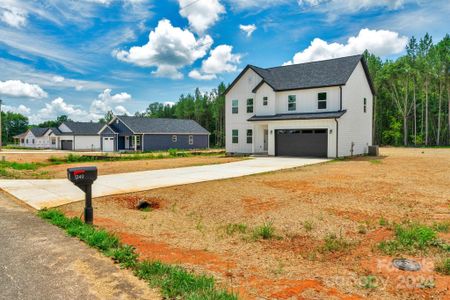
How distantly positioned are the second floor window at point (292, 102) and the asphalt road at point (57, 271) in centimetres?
2336

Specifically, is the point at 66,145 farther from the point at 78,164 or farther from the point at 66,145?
the point at 78,164

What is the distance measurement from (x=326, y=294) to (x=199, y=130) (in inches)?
1861

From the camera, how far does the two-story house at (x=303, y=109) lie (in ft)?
79.7

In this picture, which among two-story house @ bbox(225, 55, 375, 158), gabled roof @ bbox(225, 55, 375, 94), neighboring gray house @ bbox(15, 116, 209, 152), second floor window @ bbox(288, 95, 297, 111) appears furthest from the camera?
neighboring gray house @ bbox(15, 116, 209, 152)

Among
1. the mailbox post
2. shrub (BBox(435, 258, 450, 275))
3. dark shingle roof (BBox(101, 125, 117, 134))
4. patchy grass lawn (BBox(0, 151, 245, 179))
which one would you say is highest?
dark shingle roof (BBox(101, 125, 117, 134))

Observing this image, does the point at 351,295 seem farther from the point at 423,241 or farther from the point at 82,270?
the point at 82,270

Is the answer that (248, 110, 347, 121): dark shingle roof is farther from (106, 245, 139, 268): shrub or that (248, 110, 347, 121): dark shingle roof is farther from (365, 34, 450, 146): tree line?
(365, 34, 450, 146): tree line

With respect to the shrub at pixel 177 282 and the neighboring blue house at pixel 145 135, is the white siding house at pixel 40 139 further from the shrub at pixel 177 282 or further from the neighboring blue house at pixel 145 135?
the shrub at pixel 177 282

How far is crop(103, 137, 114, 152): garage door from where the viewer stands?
148ft

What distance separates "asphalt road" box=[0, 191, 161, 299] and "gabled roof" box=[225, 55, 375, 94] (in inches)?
909

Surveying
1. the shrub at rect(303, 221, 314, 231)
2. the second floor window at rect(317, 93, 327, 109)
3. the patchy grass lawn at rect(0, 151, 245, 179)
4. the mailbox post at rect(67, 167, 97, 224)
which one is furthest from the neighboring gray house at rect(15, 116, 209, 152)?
the shrub at rect(303, 221, 314, 231)

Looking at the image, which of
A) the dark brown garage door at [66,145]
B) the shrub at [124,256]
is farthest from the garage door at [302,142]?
the dark brown garage door at [66,145]

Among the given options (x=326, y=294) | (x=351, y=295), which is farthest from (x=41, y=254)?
(x=351, y=295)

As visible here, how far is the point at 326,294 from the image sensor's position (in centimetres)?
365
